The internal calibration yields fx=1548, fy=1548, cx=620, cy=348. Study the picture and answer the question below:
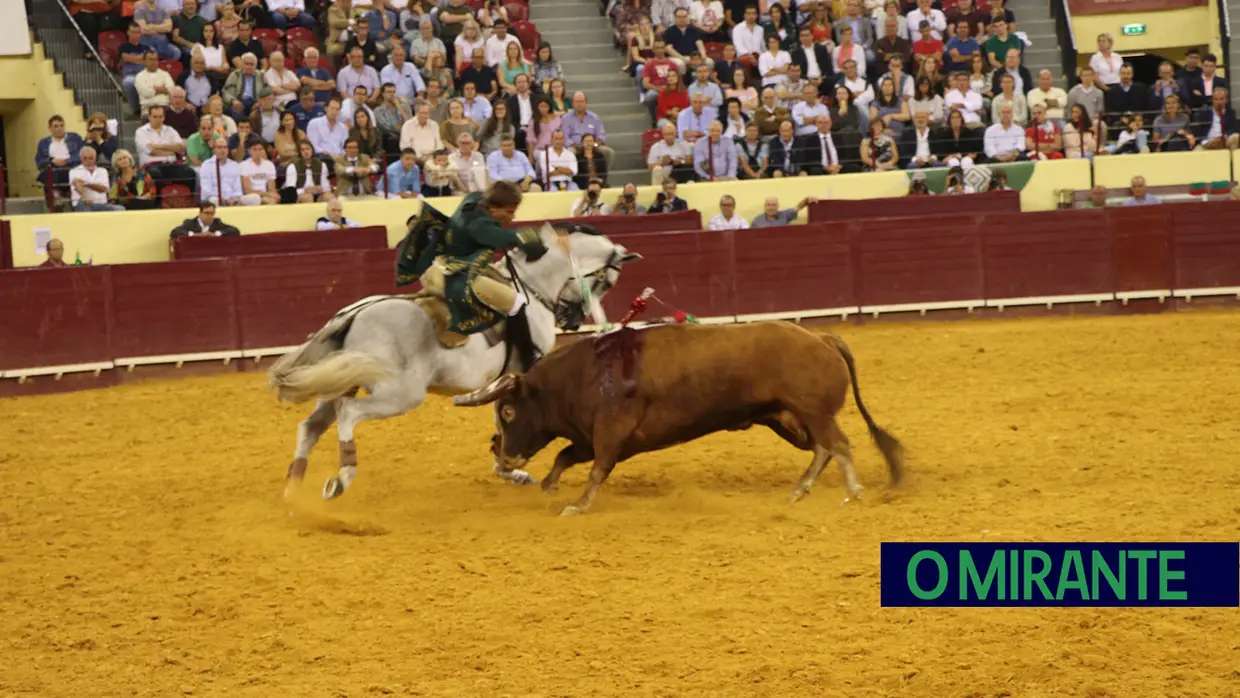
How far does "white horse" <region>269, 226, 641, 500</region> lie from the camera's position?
8898mm

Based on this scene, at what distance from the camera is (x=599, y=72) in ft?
74.3

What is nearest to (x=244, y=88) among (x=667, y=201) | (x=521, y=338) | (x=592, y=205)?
(x=592, y=205)

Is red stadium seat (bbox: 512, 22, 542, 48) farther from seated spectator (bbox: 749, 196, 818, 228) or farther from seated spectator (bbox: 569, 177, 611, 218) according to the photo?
seated spectator (bbox: 749, 196, 818, 228)

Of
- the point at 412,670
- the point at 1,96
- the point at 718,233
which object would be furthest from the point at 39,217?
the point at 412,670

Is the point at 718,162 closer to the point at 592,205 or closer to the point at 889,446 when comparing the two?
the point at 592,205

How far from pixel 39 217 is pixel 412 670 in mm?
12874

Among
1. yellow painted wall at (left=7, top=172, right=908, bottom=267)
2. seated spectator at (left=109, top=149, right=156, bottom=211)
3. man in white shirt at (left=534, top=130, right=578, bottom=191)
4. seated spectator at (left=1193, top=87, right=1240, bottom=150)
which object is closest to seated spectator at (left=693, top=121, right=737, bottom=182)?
yellow painted wall at (left=7, top=172, right=908, bottom=267)

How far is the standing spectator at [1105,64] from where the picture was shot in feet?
72.2

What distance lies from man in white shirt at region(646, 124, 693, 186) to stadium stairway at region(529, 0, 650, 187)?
0.52 metres

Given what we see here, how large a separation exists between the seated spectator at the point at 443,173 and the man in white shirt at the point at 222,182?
6.72ft

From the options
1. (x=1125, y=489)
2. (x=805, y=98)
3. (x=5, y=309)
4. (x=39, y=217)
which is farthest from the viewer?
(x=805, y=98)

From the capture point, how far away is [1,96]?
19.8 m

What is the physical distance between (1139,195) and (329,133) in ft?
33.0

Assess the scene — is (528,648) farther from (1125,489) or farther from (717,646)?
(1125,489)
